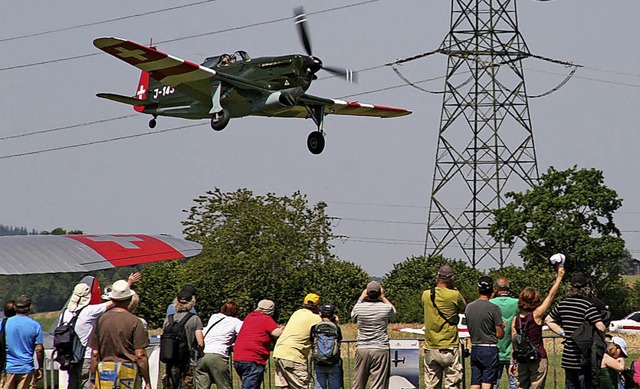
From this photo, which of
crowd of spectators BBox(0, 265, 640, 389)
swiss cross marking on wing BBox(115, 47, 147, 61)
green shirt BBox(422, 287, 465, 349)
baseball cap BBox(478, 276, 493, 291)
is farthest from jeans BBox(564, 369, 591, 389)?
swiss cross marking on wing BBox(115, 47, 147, 61)

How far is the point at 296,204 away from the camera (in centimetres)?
6288

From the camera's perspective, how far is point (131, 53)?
2508cm

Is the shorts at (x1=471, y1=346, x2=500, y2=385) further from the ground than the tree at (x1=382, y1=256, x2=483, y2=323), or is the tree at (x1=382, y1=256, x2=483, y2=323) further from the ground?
the tree at (x1=382, y1=256, x2=483, y2=323)

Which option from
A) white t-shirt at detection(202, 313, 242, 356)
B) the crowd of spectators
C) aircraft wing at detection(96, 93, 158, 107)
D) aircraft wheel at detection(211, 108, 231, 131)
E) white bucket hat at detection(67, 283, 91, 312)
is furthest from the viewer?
aircraft wing at detection(96, 93, 158, 107)

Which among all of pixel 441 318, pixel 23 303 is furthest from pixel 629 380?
pixel 23 303

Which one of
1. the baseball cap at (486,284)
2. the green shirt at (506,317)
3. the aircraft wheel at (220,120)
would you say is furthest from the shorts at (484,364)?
the aircraft wheel at (220,120)

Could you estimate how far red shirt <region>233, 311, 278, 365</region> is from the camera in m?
14.2

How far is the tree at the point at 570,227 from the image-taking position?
62.0m

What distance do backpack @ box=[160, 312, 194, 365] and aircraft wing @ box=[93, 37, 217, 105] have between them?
1136cm

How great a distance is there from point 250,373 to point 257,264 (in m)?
43.0

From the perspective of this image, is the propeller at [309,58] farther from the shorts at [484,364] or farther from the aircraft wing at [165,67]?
the shorts at [484,364]

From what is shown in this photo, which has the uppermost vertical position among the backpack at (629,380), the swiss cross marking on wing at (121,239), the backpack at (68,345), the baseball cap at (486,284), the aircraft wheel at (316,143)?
the aircraft wheel at (316,143)

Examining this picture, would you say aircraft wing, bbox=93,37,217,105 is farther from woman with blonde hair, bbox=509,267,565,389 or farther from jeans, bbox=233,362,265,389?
woman with blonde hair, bbox=509,267,565,389

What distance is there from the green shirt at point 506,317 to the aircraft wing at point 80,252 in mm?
12468
